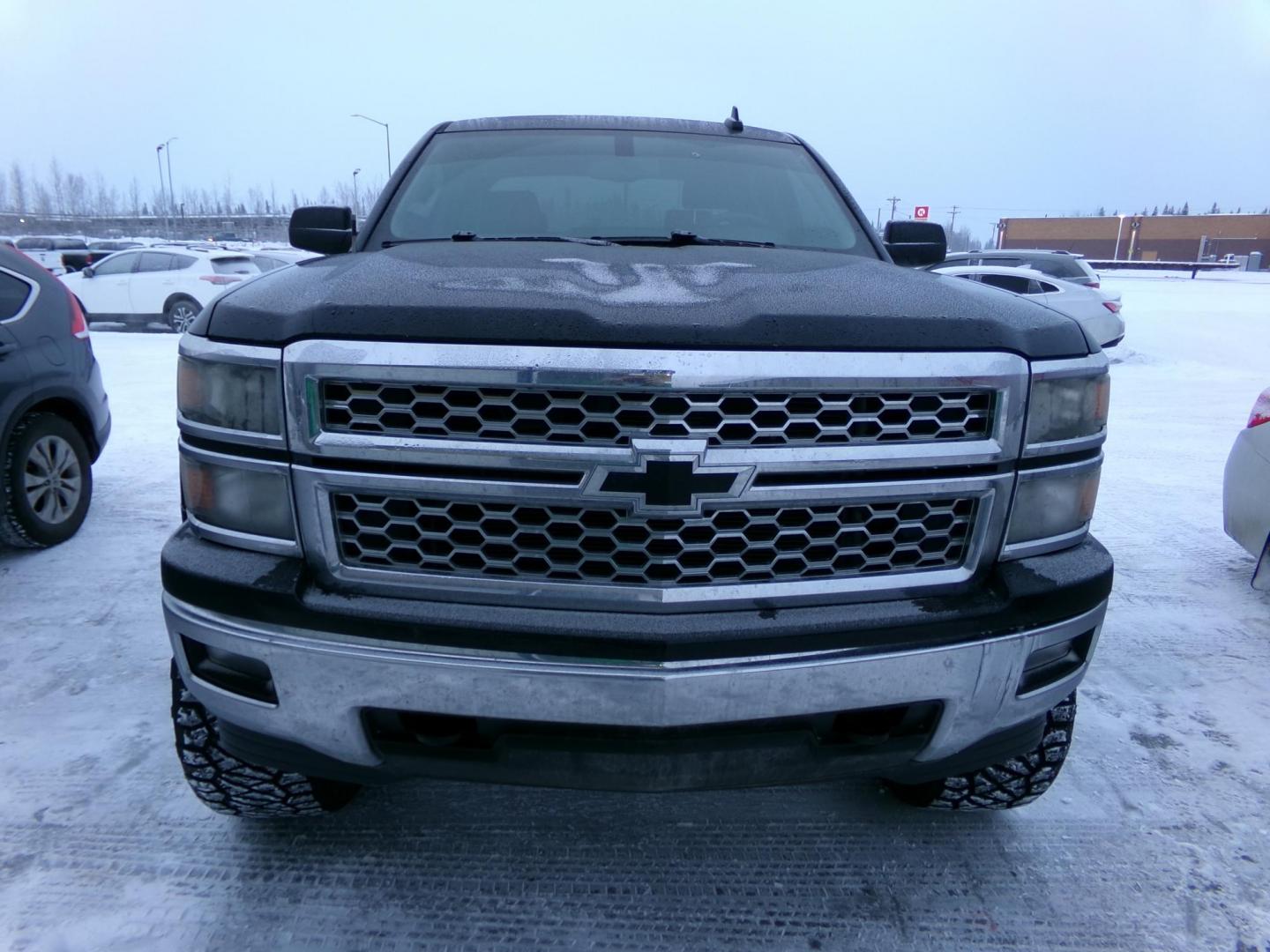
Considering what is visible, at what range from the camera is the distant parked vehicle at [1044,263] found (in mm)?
15539

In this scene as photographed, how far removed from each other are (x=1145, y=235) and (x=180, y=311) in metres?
91.3

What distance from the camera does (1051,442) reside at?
1.80m

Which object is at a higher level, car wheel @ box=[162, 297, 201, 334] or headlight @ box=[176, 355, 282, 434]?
headlight @ box=[176, 355, 282, 434]

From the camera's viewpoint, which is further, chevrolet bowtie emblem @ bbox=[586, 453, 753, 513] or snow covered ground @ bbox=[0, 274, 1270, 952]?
snow covered ground @ bbox=[0, 274, 1270, 952]

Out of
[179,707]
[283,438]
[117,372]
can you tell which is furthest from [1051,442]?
[117,372]

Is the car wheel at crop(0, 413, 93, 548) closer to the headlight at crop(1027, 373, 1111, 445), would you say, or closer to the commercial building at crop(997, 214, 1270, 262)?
Answer: the headlight at crop(1027, 373, 1111, 445)

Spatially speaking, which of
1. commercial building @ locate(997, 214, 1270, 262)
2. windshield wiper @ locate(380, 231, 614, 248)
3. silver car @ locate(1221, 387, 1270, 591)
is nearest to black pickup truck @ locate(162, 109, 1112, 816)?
windshield wiper @ locate(380, 231, 614, 248)

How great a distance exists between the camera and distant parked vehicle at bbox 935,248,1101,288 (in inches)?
612

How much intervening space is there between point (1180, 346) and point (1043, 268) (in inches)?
106

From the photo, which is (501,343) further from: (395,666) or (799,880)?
(799,880)

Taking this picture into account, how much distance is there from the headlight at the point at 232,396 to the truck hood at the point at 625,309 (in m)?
0.07

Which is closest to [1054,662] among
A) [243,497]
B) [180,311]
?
[243,497]

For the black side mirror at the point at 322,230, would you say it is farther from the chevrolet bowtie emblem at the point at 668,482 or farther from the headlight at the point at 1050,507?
the headlight at the point at 1050,507

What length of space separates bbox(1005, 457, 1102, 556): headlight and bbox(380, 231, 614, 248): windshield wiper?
137cm
